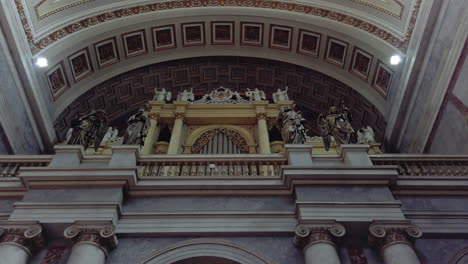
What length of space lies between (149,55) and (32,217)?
28.1ft

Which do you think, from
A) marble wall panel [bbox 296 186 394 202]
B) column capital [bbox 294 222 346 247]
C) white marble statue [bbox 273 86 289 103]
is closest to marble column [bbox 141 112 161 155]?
white marble statue [bbox 273 86 289 103]

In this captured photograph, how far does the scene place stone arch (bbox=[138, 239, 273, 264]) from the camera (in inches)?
221

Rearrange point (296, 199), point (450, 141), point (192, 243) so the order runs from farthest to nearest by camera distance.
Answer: point (450, 141) < point (296, 199) < point (192, 243)

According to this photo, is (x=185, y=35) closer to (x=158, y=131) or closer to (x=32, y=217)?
(x=158, y=131)

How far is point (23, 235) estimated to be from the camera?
5664mm

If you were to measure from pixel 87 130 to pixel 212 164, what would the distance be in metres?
2.69

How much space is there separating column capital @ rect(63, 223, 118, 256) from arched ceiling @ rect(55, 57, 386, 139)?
8.07 metres

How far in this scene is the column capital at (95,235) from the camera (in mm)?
5568

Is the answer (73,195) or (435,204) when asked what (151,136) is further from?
(435,204)

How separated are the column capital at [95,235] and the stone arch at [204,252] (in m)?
0.48

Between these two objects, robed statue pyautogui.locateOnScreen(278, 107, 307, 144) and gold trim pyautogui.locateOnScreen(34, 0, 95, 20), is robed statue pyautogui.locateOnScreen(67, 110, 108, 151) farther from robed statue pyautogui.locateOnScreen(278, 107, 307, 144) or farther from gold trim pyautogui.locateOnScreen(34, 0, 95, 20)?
gold trim pyautogui.locateOnScreen(34, 0, 95, 20)

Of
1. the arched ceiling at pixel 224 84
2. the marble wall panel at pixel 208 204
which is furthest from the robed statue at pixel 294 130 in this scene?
the arched ceiling at pixel 224 84

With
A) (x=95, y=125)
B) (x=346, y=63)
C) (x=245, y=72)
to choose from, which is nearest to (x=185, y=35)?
(x=245, y=72)

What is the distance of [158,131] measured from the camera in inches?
452
